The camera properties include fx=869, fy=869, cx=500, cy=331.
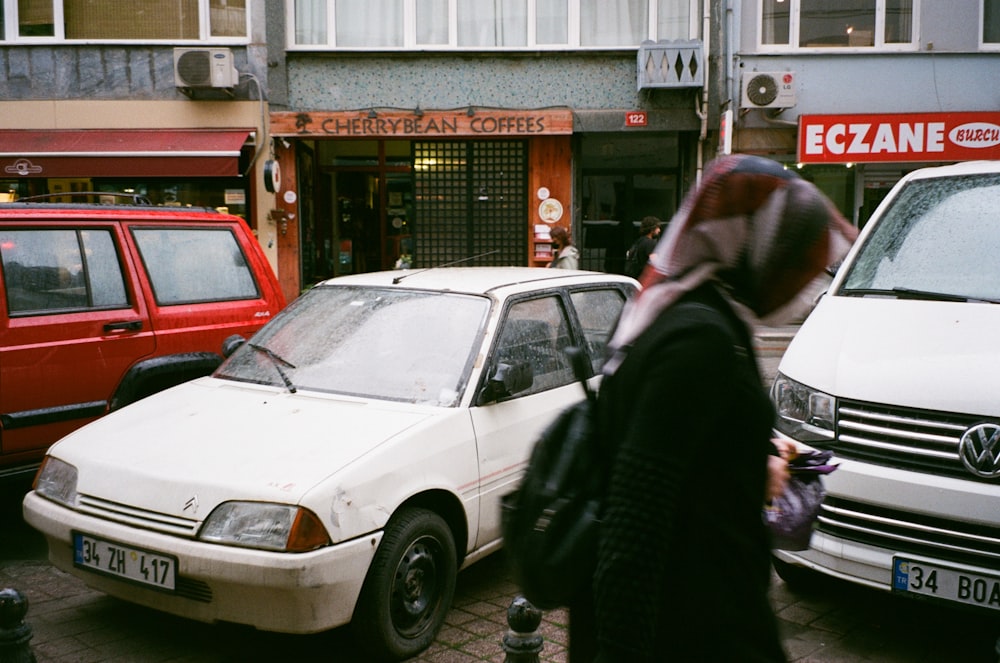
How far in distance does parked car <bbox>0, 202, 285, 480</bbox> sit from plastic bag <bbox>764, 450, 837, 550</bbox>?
14.8ft

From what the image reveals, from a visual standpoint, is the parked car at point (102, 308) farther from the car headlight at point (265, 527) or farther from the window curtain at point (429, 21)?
the window curtain at point (429, 21)

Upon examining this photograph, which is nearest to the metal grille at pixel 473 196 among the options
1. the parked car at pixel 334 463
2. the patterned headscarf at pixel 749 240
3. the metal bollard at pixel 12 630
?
the parked car at pixel 334 463

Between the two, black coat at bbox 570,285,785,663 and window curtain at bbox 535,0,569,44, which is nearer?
black coat at bbox 570,285,785,663

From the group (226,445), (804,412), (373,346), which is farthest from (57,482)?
(804,412)

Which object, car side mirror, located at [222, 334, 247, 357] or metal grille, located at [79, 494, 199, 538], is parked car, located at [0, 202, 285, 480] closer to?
car side mirror, located at [222, 334, 247, 357]

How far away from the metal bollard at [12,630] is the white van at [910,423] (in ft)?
10.4

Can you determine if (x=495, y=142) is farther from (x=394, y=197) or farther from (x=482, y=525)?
(x=482, y=525)

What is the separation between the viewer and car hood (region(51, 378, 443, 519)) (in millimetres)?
3496

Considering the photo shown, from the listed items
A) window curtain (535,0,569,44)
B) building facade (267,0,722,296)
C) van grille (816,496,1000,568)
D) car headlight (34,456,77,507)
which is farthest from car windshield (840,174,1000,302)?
window curtain (535,0,569,44)

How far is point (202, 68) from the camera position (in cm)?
1426

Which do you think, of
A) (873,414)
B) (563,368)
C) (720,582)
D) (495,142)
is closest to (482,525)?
(563,368)

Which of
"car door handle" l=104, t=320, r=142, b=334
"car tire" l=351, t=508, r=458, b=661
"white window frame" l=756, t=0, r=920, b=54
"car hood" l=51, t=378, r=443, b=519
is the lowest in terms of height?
"car tire" l=351, t=508, r=458, b=661

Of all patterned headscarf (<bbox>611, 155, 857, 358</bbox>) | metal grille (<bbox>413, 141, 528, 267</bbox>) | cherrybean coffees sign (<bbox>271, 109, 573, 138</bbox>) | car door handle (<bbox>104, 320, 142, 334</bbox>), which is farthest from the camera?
metal grille (<bbox>413, 141, 528, 267</bbox>)

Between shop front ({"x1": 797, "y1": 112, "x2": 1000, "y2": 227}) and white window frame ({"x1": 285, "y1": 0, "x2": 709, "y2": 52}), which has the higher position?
white window frame ({"x1": 285, "y1": 0, "x2": 709, "y2": 52})
